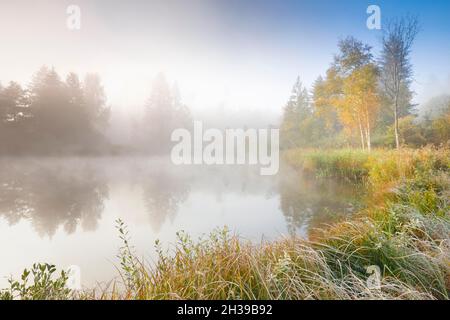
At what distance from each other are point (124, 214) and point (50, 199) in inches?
92.9

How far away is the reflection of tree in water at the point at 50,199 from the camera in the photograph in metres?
3.56

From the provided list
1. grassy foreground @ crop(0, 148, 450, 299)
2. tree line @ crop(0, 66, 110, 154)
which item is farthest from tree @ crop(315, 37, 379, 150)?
tree line @ crop(0, 66, 110, 154)

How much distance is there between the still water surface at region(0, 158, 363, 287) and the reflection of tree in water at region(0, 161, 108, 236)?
17 mm

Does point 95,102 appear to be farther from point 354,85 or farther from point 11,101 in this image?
point 354,85

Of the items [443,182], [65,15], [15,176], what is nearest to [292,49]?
[443,182]

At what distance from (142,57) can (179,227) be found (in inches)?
170

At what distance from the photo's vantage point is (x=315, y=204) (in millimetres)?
4426

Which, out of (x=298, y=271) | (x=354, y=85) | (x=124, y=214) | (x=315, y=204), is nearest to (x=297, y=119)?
(x=354, y=85)

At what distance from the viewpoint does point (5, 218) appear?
359cm

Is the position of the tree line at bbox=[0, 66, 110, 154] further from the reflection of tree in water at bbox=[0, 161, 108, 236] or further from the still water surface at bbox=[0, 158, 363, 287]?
the still water surface at bbox=[0, 158, 363, 287]

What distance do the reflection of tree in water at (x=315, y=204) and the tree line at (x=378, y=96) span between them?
Result: 11.6 ft

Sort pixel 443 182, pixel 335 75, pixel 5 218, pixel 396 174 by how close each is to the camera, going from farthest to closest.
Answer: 1. pixel 335 75
2. pixel 396 174
3. pixel 5 218
4. pixel 443 182

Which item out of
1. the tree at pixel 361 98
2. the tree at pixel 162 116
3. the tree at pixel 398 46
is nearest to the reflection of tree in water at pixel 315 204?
the tree at pixel 398 46

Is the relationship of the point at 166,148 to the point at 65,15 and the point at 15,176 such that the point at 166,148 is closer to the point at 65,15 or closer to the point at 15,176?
the point at 15,176
